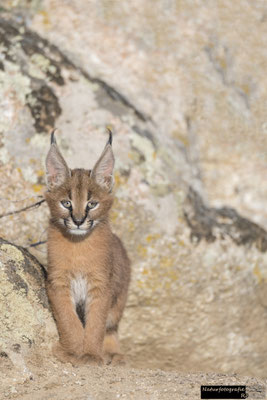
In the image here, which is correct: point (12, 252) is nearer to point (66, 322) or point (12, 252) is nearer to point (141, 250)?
point (66, 322)

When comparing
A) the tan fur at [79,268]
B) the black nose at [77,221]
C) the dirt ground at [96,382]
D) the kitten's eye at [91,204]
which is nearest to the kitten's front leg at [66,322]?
the tan fur at [79,268]

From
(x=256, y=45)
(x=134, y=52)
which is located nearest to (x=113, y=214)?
(x=134, y=52)

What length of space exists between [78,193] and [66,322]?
1426 mm

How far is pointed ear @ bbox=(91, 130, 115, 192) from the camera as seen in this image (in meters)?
6.85

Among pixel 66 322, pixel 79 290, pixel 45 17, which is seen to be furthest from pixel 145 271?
pixel 45 17

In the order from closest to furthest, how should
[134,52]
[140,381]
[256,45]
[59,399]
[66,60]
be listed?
[59,399]
[140,381]
[66,60]
[134,52]
[256,45]

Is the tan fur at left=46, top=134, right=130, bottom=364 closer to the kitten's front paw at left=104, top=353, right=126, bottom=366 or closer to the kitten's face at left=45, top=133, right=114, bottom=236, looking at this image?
the kitten's face at left=45, top=133, right=114, bottom=236

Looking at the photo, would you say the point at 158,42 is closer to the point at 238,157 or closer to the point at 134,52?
the point at 134,52

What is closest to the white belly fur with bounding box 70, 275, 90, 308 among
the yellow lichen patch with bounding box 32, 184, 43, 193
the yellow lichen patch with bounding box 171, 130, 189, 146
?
the yellow lichen patch with bounding box 32, 184, 43, 193

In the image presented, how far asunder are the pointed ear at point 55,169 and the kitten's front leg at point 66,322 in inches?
46.1

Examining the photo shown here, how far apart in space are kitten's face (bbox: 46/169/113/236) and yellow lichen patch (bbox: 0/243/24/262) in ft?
2.00

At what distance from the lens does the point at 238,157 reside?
36.3ft

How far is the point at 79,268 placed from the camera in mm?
6789

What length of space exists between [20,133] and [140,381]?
422cm
